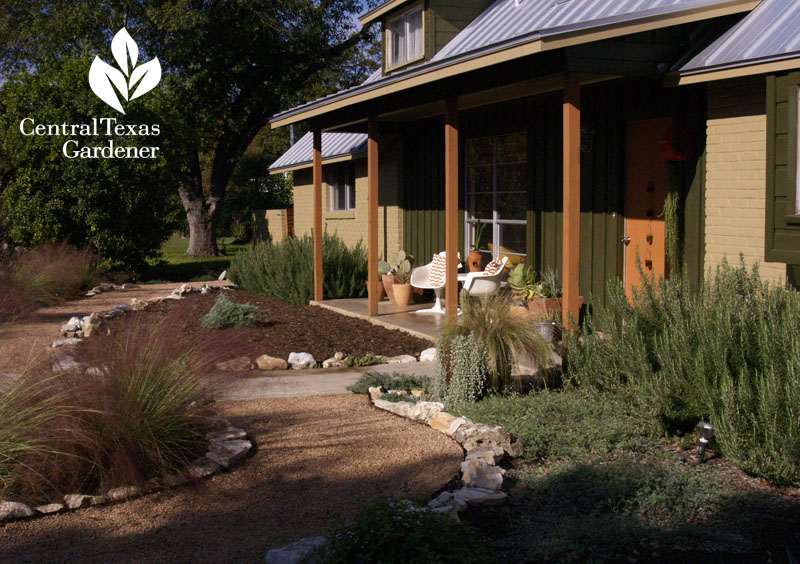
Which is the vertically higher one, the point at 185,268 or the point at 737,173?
the point at 737,173

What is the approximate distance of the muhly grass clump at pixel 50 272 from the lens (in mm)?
12844

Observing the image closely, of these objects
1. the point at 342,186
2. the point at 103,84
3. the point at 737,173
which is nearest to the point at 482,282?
the point at 737,173

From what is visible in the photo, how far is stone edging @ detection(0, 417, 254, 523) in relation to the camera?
164 inches

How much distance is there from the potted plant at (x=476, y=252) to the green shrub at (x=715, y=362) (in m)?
5.32

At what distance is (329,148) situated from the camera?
17.0 m

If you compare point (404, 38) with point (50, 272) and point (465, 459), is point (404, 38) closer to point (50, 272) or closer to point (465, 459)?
point (50, 272)

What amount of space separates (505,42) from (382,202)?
7646 mm

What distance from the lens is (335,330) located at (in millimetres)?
10164

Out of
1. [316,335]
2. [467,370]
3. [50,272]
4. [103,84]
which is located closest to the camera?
[467,370]

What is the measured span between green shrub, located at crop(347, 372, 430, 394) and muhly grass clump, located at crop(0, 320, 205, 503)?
2.13 metres

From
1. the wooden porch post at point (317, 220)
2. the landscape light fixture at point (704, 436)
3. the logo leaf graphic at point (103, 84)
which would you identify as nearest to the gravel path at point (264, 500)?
the landscape light fixture at point (704, 436)

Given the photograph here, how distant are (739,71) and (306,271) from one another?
784 cm

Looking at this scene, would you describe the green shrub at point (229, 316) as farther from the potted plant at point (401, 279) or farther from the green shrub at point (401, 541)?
the green shrub at point (401, 541)

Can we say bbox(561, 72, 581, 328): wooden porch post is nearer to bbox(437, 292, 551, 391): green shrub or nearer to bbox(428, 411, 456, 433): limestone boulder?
bbox(437, 292, 551, 391): green shrub
